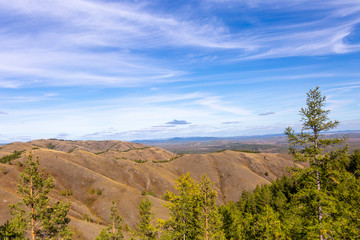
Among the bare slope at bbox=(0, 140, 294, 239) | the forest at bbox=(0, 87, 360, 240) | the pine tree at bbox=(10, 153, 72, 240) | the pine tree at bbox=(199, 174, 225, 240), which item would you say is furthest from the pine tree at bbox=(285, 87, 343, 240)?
the bare slope at bbox=(0, 140, 294, 239)

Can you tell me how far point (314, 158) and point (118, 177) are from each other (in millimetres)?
108854

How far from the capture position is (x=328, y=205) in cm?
1673

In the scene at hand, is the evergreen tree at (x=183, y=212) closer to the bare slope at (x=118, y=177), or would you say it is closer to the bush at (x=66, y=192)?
the bare slope at (x=118, y=177)

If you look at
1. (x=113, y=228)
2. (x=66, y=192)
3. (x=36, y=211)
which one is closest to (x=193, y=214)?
(x=113, y=228)

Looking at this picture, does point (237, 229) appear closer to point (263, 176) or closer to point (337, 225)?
point (337, 225)

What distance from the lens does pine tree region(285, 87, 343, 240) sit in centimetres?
1742

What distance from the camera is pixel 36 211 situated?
20.9 meters

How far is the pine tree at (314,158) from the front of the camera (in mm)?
17422

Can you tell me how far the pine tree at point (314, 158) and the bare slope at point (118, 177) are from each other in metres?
45.4

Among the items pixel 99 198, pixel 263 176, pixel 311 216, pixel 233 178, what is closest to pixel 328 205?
pixel 311 216

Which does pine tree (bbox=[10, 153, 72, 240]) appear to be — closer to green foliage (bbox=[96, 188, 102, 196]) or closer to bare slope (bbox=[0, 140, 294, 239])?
bare slope (bbox=[0, 140, 294, 239])

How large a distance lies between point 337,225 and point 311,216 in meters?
3.49

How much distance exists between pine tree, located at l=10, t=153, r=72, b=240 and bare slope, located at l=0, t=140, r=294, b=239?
34157 mm

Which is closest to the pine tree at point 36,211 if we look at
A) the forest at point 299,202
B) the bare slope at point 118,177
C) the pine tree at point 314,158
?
the forest at point 299,202
